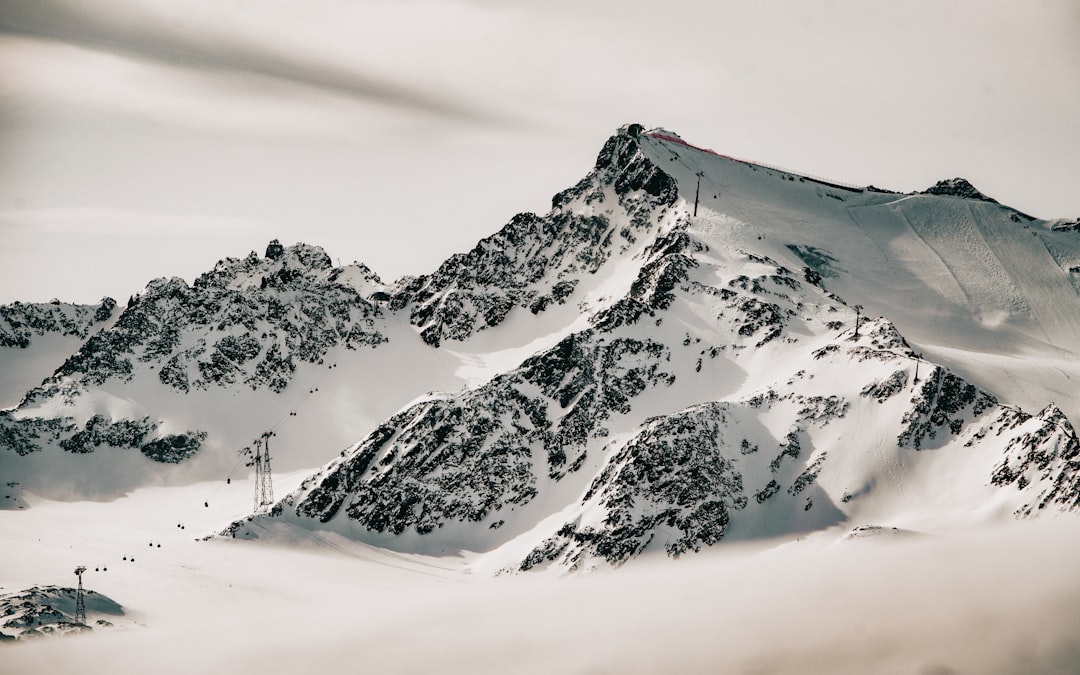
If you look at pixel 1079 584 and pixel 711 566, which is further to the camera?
pixel 711 566

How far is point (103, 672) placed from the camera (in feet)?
477

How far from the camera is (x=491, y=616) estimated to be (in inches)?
5787

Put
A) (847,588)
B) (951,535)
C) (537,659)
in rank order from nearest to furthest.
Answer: (847,588) < (537,659) < (951,535)

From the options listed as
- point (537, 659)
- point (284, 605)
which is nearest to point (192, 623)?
point (284, 605)

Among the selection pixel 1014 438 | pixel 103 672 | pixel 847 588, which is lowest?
pixel 103 672

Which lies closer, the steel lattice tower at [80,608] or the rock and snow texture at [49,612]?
the rock and snow texture at [49,612]

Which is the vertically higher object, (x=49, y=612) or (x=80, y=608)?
(x=80, y=608)

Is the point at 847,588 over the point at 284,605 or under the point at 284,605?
over

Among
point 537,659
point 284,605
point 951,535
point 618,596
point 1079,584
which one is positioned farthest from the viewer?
point 284,605

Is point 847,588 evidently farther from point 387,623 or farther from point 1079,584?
point 387,623

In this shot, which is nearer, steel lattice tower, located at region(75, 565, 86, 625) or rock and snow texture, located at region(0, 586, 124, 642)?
rock and snow texture, located at region(0, 586, 124, 642)

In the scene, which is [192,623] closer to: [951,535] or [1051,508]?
[951,535]

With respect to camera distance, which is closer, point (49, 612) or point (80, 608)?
point (49, 612)

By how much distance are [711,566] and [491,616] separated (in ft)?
187
